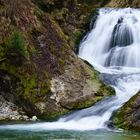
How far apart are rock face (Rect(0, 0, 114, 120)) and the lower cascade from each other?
1.25 m

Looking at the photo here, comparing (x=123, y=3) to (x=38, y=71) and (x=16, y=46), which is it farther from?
(x=16, y=46)

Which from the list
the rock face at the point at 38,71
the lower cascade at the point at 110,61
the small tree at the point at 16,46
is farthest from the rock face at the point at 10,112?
the small tree at the point at 16,46

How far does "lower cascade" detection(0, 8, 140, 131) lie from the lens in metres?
27.4

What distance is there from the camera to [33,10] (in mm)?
35969

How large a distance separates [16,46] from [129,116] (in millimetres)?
8593

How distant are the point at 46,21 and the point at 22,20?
2923 millimetres

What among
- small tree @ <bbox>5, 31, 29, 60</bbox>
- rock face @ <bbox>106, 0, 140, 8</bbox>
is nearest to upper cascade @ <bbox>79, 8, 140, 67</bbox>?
small tree @ <bbox>5, 31, 29, 60</bbox>

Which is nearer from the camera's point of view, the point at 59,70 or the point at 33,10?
the point at 59,70

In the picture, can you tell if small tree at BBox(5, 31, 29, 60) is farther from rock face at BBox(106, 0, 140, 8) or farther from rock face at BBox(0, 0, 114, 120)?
rock face at BBox(106, 0, 140, 8)

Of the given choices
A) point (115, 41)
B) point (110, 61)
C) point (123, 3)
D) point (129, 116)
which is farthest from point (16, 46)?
point (123, 3)

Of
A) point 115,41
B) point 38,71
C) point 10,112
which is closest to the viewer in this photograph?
point 10,112

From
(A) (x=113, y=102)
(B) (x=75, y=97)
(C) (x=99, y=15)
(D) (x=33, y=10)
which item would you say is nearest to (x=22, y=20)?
(D) (x=33, y=10)

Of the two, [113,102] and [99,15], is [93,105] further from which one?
[99,15]

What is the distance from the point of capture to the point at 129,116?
26.6 m
